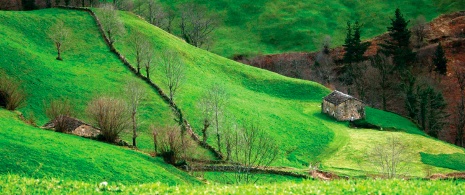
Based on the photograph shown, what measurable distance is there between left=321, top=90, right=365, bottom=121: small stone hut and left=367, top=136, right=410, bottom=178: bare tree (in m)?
13.9

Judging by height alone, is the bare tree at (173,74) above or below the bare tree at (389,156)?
above

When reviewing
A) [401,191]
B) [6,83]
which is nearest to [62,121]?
[6,83]

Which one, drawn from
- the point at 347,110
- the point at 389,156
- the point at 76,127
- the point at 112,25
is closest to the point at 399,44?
the point at 347,110

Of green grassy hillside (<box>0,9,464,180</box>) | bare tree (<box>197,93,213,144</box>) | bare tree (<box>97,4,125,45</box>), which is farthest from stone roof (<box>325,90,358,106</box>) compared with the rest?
bare tree (<box>97,4,125,45</box>)

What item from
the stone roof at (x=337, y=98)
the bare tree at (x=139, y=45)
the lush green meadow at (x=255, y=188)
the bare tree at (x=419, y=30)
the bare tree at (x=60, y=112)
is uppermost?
the bare tree at (x=419, y=30)

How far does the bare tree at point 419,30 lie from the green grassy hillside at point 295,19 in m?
7.85

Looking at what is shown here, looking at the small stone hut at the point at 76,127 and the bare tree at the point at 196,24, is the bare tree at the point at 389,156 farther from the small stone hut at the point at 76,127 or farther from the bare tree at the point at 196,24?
the bare tree at the point at 196,24

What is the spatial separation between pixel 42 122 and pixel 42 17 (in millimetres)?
44614

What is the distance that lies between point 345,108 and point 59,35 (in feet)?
184

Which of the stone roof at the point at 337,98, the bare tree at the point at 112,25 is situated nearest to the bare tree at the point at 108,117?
the bare tree at the point at 112,25

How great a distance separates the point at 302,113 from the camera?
94875 millimetres

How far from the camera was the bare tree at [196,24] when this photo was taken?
144 meters

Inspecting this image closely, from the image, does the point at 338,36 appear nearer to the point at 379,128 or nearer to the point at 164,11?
the point at 164,11

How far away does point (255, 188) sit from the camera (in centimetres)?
2152
